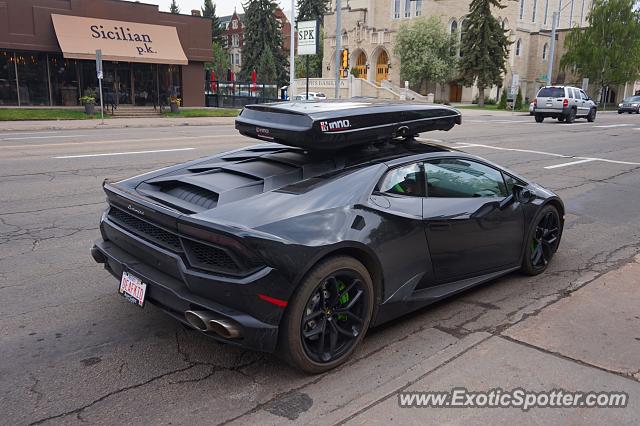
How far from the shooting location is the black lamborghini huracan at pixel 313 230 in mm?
3105

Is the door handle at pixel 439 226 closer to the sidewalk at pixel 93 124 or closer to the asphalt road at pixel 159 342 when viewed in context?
the asphalt road at pixel 159 342

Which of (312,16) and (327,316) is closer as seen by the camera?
(327,316)

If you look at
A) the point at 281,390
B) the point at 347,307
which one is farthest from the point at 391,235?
the point at 281,390

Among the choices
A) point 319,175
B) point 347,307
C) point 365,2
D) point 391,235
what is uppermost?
point 365,2

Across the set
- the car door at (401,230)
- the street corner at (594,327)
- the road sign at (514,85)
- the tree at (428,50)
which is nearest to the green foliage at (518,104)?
the road sign at (514,85)

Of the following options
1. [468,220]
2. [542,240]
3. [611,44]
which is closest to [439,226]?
[468,220]

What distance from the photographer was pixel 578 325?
426 centimetres

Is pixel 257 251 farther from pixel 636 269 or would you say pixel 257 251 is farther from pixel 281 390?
pixel 636 269

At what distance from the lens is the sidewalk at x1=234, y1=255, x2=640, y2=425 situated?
120 inches

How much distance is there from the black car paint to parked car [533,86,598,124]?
27609 mm

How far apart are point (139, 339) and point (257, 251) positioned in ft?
4.41

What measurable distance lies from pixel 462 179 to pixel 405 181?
71 centimetres

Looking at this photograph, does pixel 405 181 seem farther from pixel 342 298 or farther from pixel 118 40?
pixel 118 40

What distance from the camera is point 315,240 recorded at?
3199 millimetres
